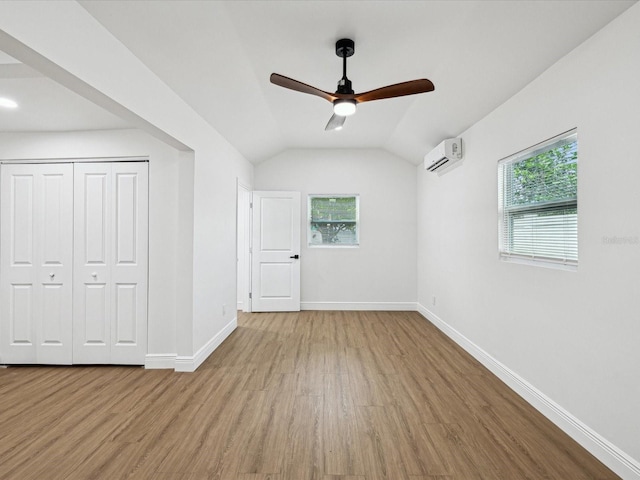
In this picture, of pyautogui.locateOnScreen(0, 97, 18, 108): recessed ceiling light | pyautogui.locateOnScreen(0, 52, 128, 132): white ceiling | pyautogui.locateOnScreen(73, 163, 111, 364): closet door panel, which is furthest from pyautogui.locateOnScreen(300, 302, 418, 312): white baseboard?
pyautogui.locateOnScreen(0, 97, 18, 108): recessed ceiling light

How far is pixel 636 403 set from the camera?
Answer: 5.67ft

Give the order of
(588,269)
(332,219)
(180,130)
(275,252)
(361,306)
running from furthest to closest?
(332,219), (361,306), (275,252), (180,130), (588,269)

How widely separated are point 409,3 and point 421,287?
14.1ft

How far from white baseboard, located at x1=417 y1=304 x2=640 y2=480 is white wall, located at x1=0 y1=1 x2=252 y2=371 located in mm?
2859

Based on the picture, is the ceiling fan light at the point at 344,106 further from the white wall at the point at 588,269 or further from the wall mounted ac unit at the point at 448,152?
the wall mounted ac unit at the point at 448,152

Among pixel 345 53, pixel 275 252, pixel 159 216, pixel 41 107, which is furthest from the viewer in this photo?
pixel 275 252

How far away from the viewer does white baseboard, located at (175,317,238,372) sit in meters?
3.21

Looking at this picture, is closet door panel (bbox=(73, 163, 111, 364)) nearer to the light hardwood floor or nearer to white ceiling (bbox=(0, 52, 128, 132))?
the light hardwood floor

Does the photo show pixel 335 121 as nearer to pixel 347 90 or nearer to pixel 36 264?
pixel 347 90

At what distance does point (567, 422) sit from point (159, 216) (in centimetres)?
367

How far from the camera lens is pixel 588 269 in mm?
2076

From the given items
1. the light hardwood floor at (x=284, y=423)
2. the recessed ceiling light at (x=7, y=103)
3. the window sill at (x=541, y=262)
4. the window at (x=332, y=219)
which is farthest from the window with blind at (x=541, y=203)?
the recessed ceiling light at (x=7, y=103)

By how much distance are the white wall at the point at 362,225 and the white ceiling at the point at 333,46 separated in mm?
1948

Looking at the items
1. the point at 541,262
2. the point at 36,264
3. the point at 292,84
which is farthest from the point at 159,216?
the point at 541,262
